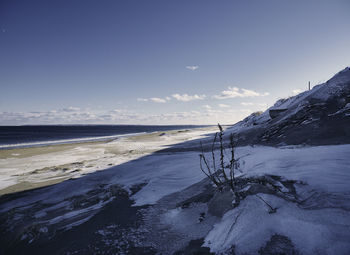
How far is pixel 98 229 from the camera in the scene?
9.11 ft

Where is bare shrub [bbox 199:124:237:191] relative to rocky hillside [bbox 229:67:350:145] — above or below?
below

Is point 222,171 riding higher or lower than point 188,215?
higher

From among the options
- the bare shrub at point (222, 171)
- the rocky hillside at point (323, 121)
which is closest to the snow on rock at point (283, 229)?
the bare shrub at point (222, 171)

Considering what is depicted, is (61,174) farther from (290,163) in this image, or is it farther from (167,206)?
(290,163)

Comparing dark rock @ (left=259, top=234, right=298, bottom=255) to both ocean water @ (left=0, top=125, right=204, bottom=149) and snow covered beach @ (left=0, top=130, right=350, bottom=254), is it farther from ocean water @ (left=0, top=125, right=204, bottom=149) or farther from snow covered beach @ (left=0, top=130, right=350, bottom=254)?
ocean water @ (left=0, top=125, right=204, bottom=149)

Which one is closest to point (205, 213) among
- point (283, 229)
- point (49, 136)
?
point (283, 229)

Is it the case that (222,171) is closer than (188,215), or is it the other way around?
(188,215)

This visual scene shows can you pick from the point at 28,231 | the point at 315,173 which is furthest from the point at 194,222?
the point at 28,231

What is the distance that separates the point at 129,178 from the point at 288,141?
17.4ft

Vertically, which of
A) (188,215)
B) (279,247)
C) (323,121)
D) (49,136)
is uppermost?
(323,121)

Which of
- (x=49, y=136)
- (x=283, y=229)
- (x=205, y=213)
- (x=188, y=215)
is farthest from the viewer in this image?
(x=49, y=136)

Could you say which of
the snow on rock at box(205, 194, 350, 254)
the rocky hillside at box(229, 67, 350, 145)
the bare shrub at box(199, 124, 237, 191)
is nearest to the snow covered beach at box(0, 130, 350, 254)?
the snow on rock at box(205, 194, 350, 254)

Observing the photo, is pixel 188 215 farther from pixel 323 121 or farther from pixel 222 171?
pixel 323 121

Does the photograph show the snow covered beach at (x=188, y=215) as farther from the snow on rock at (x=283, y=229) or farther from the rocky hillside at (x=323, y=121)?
the rocky hillside at (x=323, y=121)
